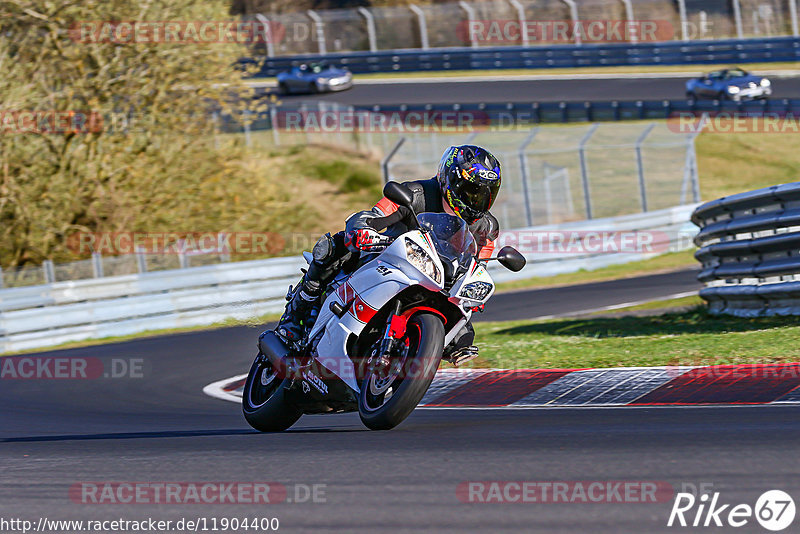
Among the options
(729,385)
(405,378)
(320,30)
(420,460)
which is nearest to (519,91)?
(320,30)

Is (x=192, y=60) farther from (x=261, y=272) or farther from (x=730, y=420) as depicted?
(x=730, y=420)

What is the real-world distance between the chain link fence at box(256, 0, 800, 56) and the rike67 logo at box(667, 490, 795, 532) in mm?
44400

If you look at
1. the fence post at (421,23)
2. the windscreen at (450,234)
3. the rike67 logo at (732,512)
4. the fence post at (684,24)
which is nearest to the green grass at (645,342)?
the windscreen at (450,234)

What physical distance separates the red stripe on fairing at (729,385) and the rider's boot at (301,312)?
7.25ft

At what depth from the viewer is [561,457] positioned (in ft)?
16.3

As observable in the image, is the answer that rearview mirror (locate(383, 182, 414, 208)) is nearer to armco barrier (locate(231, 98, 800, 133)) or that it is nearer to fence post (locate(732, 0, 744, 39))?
armco barrier (locate(231, 98, 800, 133))

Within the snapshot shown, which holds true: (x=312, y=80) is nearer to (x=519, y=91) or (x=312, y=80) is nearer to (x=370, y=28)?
(x=370, y=28)

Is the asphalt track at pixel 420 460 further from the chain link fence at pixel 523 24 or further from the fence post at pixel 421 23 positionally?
the fence post at pixel 421 23

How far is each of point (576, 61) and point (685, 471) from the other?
43.2 meters

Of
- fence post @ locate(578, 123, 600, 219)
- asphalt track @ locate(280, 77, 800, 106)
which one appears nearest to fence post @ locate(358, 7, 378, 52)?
asphalt track @ locate(280, 77, 800, 106)

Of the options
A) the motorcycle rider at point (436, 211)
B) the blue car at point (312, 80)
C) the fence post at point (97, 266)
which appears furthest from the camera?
the blue car at point (312, 80)

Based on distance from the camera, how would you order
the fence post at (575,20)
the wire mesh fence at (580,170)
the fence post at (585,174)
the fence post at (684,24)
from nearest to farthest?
the fence post at (585,174)
the wire mesh fence at (580,170)
the fence post at (684,24)
the fence post at (575,20)

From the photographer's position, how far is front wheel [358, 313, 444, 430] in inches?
229

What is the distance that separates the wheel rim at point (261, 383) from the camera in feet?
24.9
